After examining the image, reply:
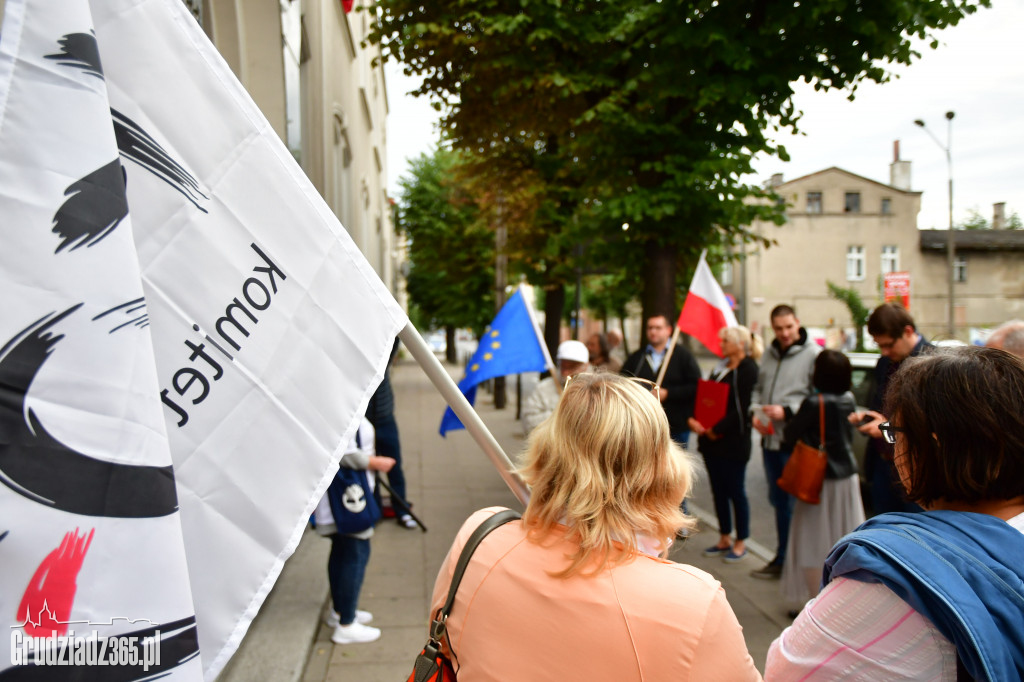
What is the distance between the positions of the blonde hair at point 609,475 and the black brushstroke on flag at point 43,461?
2.66 ft

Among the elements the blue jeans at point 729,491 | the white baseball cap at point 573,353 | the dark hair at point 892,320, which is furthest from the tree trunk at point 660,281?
the dark hair at point 892,320

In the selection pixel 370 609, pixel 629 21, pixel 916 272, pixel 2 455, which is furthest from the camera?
pixel 916 272

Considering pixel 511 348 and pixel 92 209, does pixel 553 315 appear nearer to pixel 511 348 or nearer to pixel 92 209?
pixel 511 348

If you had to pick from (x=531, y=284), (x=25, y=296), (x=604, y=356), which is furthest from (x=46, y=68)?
(x=531, y=284)

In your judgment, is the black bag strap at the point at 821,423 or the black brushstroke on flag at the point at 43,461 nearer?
the black brushstroke on flag at the point at 43,461

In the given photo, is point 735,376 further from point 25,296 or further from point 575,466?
point 25,296

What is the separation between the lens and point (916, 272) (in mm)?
45875

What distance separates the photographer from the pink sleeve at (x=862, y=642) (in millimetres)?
1244

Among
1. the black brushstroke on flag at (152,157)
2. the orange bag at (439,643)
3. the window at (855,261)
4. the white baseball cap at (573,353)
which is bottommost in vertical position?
the orange bag at (439,643)

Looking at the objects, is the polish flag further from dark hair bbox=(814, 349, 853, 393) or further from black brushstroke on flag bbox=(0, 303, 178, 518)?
black brushstroke on flag bbox=(0, 303, 178, 518)

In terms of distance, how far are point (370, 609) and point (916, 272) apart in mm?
48053

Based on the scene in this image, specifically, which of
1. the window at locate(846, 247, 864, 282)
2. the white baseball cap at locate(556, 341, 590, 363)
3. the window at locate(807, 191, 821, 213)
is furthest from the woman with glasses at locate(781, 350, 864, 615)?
the window at locate(846, 247, 864, 282)

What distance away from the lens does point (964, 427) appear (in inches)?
56.2

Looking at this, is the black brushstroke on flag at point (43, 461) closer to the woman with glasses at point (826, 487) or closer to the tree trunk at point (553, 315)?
the woman with glasses at point (826, 487)
